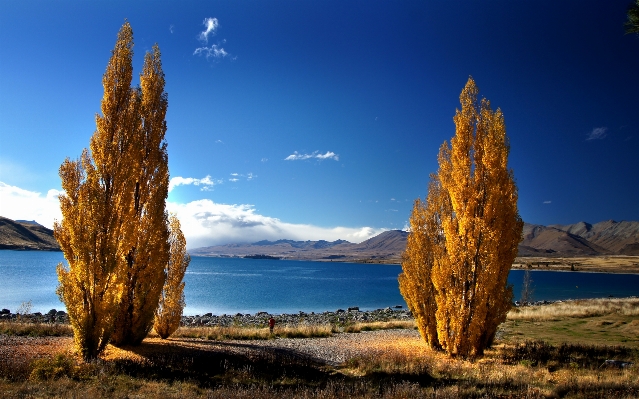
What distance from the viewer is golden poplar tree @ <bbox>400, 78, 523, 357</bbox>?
16.5 metres

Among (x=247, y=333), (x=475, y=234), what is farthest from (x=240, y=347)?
(x=475, y=234)

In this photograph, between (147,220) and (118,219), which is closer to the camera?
(118,219)

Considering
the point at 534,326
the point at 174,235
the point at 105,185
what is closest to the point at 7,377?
the point at 105,185

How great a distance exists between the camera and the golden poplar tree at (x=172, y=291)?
19391mm

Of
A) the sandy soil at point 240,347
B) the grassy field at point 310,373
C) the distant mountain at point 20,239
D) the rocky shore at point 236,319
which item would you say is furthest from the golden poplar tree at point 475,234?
the distant mountain at point 20,239

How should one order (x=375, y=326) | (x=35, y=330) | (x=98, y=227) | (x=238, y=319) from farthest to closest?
(x=238, y=319) → (x=375, y=326) → (x=35, y=330) → (x=98, y=227)

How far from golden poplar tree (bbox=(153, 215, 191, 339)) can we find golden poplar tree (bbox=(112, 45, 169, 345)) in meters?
2.07

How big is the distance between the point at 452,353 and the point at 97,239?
15.2 meters

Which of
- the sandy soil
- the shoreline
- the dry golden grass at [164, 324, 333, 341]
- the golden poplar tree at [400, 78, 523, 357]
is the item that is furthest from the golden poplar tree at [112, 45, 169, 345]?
the shoreline

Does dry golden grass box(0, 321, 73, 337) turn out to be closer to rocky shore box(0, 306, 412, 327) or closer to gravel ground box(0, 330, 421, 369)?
gravel ground box(0, 330, 421, 369)

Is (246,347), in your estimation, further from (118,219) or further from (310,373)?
(118,219)

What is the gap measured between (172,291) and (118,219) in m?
5.42

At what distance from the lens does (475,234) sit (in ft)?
55.1

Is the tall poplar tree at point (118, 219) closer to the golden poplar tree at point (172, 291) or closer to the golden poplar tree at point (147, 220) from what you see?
the golden poplar tree at point (147, 220)
